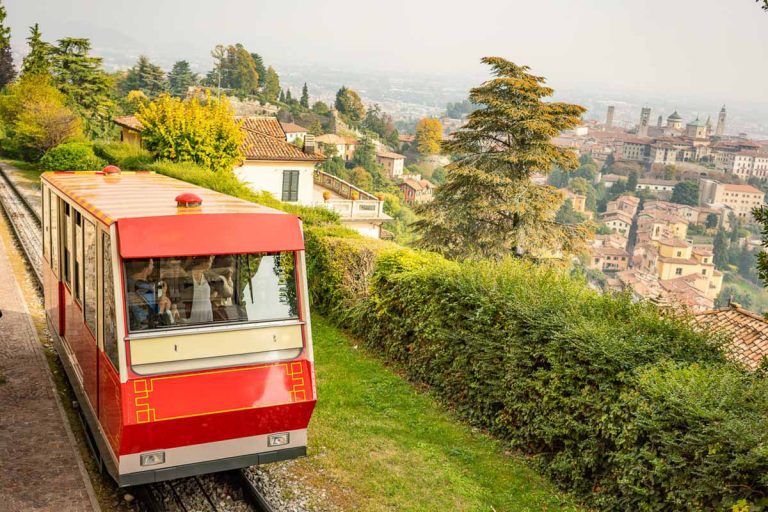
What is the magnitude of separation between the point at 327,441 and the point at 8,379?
5.22 m

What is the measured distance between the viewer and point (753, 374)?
7457 millimetres

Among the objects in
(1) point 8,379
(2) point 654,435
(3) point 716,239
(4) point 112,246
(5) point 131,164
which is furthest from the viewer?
(3) point 716,239

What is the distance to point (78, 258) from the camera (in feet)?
28.2

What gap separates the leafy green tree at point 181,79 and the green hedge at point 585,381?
5729 inches

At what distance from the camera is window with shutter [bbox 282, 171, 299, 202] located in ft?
153

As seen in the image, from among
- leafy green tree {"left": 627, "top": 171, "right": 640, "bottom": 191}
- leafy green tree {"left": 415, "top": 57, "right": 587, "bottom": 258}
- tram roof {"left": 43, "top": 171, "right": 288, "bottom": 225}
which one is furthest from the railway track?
leafy green tree {"left": 627, "top": 171, "right": 640, "bottom": 191}

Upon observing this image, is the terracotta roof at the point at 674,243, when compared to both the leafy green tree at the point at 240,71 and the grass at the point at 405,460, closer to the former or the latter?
the grass at the point at 405,460

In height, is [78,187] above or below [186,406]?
above

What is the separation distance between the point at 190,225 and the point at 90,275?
169 centimetres

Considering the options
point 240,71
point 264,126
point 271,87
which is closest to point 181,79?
point 240,71

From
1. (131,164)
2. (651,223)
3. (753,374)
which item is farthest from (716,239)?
(753,374)

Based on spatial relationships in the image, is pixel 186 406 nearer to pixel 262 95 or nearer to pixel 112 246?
pixel 112 246

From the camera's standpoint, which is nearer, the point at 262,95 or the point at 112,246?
the point at 112,246

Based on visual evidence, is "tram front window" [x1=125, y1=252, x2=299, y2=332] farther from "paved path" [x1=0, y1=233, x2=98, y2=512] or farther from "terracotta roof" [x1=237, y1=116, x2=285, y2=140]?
"terracotta roof" [x1=237, y1=116, x2=285, y2=140]
